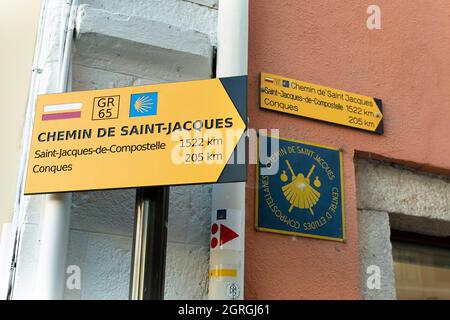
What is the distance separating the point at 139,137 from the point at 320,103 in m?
1.22

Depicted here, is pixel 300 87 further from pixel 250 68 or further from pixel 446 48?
pixel 446 48

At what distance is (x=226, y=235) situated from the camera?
9.69 feet

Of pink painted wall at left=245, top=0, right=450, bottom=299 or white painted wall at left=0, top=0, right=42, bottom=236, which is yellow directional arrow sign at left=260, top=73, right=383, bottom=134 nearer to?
pink painted wall at left=245, top=0, right=450, bottom=299

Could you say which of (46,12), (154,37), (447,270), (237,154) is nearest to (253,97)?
(154,37)

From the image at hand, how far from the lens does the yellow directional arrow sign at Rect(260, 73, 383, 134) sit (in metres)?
3.37

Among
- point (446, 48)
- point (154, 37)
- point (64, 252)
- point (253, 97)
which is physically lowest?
point (64, 252)

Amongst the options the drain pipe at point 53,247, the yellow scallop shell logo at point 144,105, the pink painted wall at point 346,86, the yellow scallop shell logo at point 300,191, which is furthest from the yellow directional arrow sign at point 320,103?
the drain pipe at point 53,247

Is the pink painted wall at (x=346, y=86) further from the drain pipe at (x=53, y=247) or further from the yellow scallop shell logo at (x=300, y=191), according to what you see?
the drain pipe at (x=53, y=247)

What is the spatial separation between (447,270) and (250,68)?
6.38ft

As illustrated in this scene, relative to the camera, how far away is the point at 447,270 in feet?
13.7

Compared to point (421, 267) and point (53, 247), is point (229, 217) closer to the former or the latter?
point (53, 247)

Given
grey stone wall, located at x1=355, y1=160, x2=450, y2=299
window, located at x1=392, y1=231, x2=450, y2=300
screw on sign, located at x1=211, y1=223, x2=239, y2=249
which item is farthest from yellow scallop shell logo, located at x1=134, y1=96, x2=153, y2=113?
window, located at x1=392, y1=231, x2=450, y2=300

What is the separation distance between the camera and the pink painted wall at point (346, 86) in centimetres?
311

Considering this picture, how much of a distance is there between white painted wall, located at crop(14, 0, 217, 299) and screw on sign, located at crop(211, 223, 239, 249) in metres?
0.08
